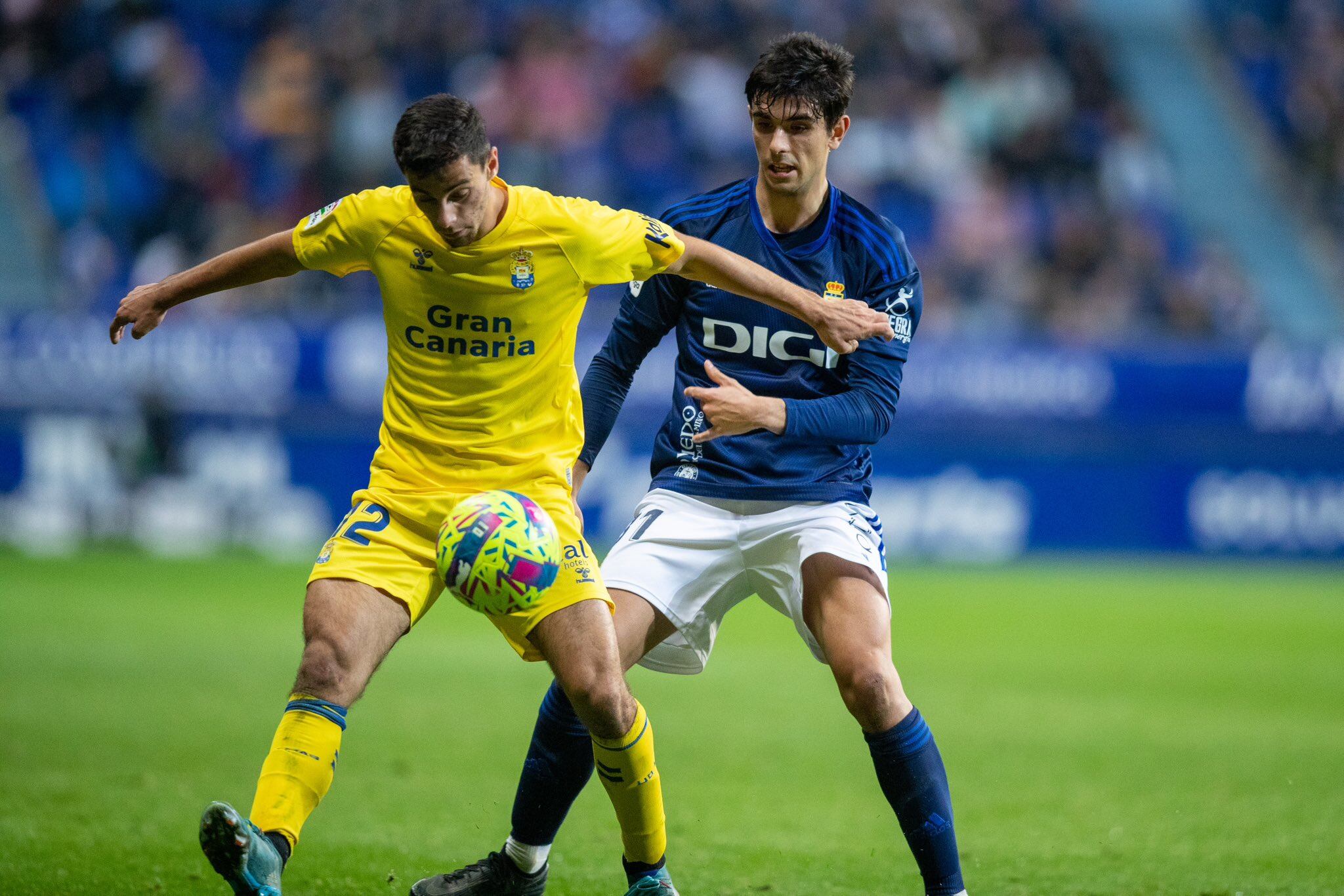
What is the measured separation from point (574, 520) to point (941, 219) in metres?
13.9

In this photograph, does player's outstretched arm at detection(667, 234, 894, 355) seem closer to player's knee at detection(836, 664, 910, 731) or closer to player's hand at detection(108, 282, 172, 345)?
player's knee at detection(836, 664, 910, 731)

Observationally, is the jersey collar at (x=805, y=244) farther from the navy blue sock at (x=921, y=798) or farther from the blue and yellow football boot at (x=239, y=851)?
the blue and yellow football boot at (x=239, y=851)

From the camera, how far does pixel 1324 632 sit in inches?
463

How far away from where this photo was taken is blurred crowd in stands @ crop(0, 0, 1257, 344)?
1648 centimetres

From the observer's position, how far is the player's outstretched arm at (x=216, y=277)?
4.50 m

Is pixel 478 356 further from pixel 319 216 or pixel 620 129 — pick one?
pixel 620 129

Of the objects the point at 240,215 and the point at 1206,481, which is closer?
the point at 1206,481

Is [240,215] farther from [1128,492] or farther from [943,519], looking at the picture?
[1128,492]

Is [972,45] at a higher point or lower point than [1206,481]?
higher

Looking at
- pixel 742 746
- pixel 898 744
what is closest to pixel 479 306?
pixel 898 744

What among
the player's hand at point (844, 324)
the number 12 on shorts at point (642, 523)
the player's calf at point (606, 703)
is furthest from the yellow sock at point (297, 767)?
the player's hand at point (844, 324)

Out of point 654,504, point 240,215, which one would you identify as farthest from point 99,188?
point 654,504

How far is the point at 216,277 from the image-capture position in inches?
177

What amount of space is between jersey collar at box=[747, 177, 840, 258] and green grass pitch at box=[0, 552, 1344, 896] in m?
2.07
